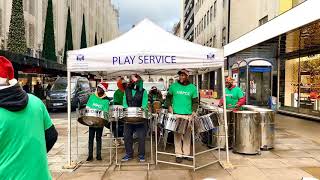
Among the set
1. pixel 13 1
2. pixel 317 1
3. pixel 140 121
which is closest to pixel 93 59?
pixel 140 121

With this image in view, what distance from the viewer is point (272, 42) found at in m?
19.0

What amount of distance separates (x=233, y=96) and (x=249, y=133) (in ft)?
4.57

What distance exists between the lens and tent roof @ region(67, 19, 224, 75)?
26.2 feet

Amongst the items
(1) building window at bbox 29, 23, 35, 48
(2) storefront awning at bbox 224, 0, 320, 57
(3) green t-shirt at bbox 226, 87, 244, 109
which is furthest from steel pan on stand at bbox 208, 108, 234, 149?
(1) building window at bbox 29, 23, 35, 48

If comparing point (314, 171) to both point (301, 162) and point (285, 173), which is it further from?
point (301, 162)

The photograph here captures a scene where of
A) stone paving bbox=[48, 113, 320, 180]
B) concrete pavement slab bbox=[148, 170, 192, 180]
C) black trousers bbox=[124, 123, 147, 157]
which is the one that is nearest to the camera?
concrete pavement slab bbox=[148, 170, 192, 180]

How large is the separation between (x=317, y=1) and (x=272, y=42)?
6141mm

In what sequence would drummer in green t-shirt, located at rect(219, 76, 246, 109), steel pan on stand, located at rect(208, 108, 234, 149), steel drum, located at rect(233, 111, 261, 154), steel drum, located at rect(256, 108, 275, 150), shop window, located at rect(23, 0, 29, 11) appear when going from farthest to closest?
1. shop window, located at rect(23, 0, 29, 11)
2. drummer in green t-shirt, located at rect(219, 76, 246, 109)
3. steel drum, located at rect(256, 108, 275, 150)
4. steel pan on stand, located at rect(208, 108, 234, 149)
5. steel drum, located at rect(233, 111, 261, 154)

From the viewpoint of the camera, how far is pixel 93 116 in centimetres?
804

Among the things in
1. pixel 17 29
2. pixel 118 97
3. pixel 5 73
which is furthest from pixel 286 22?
pixel 17 29

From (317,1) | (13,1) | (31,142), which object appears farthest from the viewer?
(13,1)

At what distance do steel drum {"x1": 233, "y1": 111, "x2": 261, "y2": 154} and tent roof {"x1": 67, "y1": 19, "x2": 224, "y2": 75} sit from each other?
5.85ft

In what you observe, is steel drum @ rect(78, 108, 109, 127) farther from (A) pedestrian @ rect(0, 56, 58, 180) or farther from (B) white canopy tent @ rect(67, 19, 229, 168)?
(A) pedestrian @ rect(0, 56, 58, 180)

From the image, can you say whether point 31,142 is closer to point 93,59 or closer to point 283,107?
point 93,59
